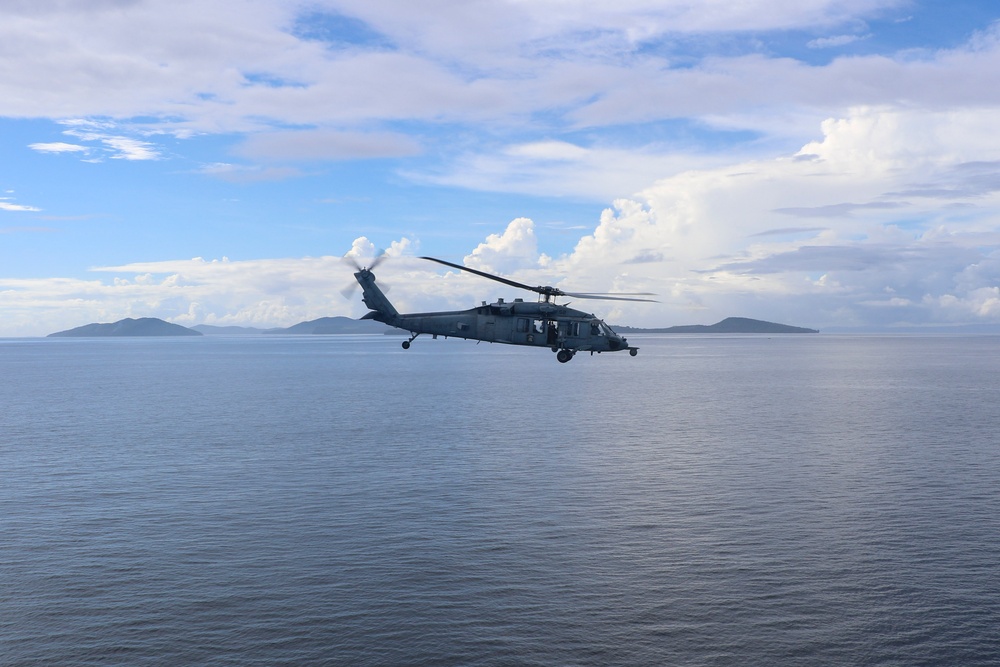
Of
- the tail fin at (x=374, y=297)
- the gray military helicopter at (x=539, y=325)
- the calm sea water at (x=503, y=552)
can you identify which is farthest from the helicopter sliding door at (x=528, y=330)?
the calm sea water at (x=503, y=552)

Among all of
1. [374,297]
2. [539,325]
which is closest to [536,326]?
[539,325]

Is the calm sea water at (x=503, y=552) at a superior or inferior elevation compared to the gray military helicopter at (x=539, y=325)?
inferior

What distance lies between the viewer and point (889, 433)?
501 feet

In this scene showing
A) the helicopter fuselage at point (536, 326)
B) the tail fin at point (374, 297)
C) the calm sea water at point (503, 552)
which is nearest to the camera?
the calm sea water at point (503, 552)

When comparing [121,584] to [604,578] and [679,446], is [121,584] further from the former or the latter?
[679,446]

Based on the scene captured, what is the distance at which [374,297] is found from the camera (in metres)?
70.9

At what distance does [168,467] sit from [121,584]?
172 ft

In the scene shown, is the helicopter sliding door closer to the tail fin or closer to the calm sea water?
the tail fin

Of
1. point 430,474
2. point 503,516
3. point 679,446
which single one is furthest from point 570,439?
point 503,516

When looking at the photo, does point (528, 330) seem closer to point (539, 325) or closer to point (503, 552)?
point (539, 325)

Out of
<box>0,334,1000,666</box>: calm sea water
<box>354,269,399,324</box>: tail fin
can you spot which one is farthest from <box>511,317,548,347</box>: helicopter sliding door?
<box>0,334,1000,666</box>: calm sea water

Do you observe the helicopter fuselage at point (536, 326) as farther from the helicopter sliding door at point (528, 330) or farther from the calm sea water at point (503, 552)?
the calm sea water at point (503, 552)

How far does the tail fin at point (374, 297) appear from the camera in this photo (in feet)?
232

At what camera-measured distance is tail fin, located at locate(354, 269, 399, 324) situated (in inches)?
2781
